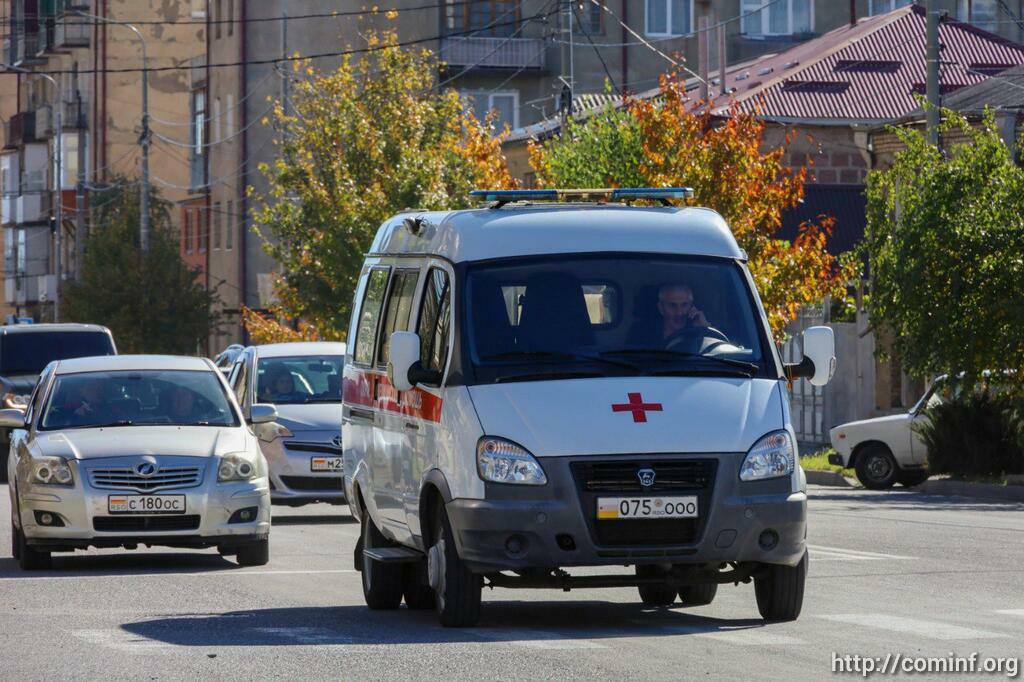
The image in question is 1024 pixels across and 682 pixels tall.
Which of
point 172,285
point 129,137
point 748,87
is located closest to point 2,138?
point 129,137

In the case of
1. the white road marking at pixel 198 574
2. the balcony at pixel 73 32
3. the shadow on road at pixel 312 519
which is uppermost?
the balcony at pixel 73 32

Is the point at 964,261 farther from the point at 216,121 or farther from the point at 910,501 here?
the point at 216,121

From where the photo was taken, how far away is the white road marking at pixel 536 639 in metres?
11.0

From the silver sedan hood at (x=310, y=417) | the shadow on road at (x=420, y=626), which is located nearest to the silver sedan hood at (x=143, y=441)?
the shadow on road at (x=420, y=626)

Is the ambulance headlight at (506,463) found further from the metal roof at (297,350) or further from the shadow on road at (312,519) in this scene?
the metal roof at (297,350)

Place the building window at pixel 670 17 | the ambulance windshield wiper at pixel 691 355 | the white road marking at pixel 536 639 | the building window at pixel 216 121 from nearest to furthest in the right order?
the white road marking at pixel 536 639
the ambulance windshield wiper at pixel 691 355
the building window at pixel 670 17
the building window at pixel 216 121

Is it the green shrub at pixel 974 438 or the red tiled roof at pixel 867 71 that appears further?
the red tiled roof at pixel 867 71

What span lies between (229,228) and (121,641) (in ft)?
200

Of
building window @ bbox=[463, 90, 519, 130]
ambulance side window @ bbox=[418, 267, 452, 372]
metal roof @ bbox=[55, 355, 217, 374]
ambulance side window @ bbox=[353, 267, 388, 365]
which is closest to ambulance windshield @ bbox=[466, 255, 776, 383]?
ambulance side window @ bbox=[418, 267, 452, 372]

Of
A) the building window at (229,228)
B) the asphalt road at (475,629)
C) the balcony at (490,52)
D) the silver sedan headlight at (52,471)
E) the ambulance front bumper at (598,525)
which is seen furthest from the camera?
the building window at (229,228)

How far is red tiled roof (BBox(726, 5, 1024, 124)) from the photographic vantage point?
51.5m

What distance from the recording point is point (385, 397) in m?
13.2

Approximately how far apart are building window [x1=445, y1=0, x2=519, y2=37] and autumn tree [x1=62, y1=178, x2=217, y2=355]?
11.5 m

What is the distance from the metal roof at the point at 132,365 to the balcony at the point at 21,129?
80.5 m
